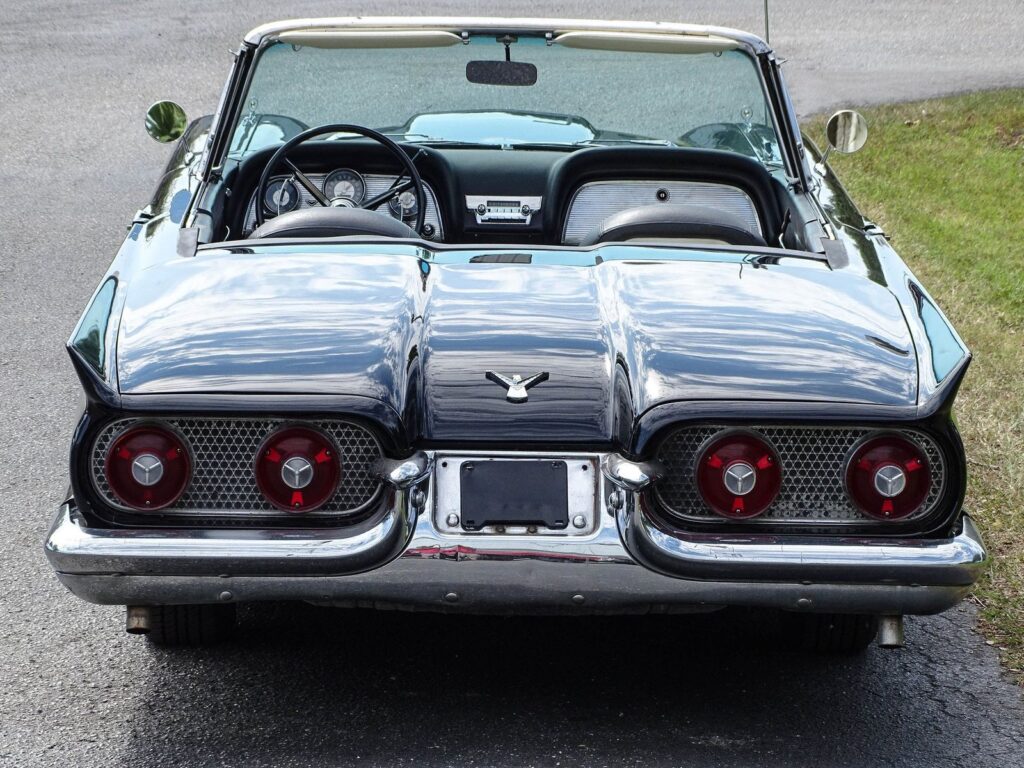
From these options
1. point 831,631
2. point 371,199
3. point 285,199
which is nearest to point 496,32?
point 371,199

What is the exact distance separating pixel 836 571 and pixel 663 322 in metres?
0.64

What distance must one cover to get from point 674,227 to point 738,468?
1228 millimetres

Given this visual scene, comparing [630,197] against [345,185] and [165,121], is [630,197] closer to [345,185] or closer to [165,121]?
[345,185]

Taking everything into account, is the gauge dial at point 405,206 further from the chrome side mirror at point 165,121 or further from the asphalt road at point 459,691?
the asphalt road at point 459,691

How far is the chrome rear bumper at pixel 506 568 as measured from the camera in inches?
111

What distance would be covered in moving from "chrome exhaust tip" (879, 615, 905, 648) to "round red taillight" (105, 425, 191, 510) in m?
1.50

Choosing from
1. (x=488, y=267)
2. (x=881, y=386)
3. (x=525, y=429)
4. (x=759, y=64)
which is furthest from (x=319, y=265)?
(x=759, y=64)

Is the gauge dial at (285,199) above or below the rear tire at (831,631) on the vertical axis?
above

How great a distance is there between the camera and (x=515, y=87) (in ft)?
15.9

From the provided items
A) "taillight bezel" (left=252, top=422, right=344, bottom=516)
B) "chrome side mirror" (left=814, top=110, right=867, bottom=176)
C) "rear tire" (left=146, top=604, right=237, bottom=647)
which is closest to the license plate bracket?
"taillight bezel" (left=252, top=422, right=344, bottom=516)

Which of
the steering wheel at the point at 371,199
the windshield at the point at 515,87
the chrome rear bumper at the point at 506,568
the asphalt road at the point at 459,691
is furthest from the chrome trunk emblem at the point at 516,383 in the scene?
the windshield at the point at 515,87

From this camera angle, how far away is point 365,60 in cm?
474

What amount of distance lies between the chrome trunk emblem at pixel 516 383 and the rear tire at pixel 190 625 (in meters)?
1.06

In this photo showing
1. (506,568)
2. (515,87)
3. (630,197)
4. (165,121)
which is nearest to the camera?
(506,568)
